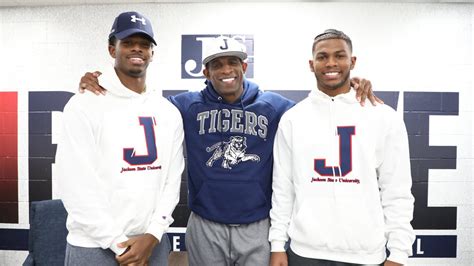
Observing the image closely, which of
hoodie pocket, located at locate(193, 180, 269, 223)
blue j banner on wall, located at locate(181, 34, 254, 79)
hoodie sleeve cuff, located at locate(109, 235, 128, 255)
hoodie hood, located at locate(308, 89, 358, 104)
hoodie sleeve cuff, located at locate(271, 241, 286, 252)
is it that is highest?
blue j banner on wall, located at locate(181, 34, 254, 79)

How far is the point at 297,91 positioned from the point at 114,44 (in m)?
1.78

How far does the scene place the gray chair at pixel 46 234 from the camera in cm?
201

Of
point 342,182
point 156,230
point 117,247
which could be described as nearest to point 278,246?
point 342,182

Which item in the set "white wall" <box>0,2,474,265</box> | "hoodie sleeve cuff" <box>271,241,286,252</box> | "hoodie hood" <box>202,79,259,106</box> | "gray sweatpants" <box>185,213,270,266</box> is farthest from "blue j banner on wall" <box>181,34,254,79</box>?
"hoodie sleeve cuff" <box>271,241,286,252</box>

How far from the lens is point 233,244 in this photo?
5.13ft

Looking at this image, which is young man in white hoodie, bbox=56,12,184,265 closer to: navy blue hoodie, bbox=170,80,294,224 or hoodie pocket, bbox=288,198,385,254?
navy blue hoodie, bbox=170,80,294,224

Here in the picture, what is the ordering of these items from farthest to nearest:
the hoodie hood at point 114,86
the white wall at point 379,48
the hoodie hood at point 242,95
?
the white wall at point 379,48, the hoodie hood at point 242,95, the hoodie hood at point 114,86

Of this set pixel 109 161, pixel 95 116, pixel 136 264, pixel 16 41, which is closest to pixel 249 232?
pixel 136 264

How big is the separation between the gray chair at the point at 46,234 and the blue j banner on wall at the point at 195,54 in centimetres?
148

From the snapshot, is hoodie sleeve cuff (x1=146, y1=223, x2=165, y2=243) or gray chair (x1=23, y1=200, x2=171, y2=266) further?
gray chair (x1=23, y1=200, x2=171, y2=266)

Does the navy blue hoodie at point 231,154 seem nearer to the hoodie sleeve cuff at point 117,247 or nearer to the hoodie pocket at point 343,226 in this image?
the hoodie pocket at point 343,226

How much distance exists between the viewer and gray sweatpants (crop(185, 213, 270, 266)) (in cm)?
156

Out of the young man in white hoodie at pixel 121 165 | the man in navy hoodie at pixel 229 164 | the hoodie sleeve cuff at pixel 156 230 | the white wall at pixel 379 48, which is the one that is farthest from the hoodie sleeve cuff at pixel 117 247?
the white wall at pixel 379 48

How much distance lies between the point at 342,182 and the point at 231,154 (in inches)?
20.6
